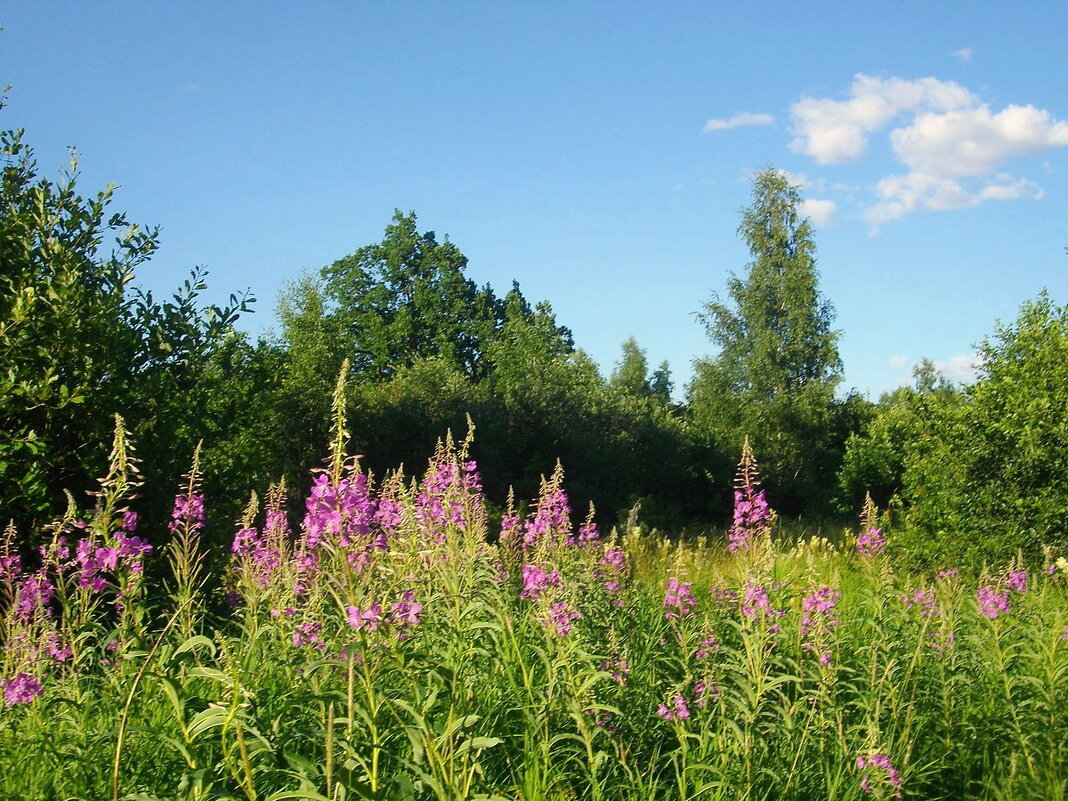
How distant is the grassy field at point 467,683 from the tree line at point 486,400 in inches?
50.1

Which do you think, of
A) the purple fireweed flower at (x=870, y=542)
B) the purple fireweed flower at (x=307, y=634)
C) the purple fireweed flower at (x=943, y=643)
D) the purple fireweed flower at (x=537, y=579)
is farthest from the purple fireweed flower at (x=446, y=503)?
the purple fireweed flower at (x=943, y=643)

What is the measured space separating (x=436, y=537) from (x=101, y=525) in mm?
1792

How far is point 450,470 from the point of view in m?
4.55

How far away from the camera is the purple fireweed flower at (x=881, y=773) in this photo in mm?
3410

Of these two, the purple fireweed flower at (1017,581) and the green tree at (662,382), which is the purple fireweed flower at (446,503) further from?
the green tree at (662,382)

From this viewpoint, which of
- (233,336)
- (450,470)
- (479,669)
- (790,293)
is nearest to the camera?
(479,669)

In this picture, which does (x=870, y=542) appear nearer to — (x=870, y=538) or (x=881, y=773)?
(x=870, y=538)

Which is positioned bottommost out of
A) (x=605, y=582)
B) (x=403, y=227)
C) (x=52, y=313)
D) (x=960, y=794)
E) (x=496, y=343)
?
(x=960, y=794)

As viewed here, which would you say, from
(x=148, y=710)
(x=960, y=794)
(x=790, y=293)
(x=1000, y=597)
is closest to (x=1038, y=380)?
(x=1000, y=597)

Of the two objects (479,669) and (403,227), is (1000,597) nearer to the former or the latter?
(479,669)

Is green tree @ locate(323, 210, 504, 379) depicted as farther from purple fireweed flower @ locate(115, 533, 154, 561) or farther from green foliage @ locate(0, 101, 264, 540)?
purple fireweed flower @ locate(115, 533, 154, 561)

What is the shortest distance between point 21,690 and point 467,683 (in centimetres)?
171

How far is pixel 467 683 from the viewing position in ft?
10.6

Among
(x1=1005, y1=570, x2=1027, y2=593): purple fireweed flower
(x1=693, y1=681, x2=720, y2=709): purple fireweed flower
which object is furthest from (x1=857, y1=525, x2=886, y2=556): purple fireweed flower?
(x1=693, y1=681, x2=720, y2=709): purple fireweed flower
